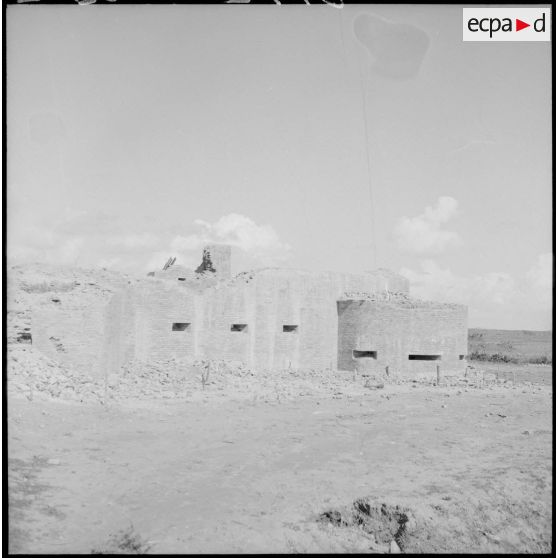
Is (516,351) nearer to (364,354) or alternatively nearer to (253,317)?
(364,354)

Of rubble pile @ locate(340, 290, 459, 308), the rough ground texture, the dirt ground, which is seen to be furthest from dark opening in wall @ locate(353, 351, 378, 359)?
the dirt ground

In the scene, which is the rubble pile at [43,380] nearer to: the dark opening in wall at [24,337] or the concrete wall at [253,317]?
the dark opening in wall at [24,337]

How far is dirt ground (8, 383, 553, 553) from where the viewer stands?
22.1ft

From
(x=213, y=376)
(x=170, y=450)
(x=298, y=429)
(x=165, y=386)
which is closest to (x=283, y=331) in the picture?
(x=213, y=376)

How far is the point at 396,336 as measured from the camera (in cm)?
1705

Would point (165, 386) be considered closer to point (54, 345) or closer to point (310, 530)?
point (54, 345)

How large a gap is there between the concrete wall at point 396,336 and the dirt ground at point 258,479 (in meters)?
5.52

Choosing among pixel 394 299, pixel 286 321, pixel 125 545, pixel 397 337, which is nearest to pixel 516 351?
pixel 394 299

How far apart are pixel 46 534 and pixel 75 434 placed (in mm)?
2362

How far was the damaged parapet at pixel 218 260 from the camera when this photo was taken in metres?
17.8

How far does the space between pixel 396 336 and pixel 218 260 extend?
5910 millimetres

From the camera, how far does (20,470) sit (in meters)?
7.50

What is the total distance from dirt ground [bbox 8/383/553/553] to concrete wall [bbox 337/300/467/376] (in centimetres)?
552

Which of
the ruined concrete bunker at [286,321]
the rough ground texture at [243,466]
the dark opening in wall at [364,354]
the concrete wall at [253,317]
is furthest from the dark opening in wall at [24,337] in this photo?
the dark opening in wall at [364,354]
